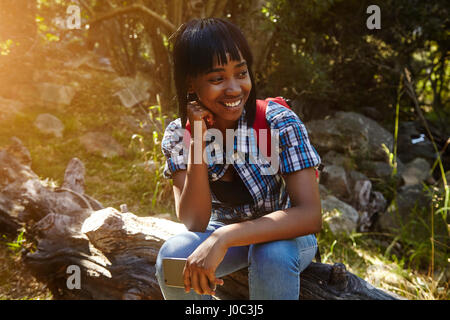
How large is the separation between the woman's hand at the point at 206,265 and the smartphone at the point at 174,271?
0.28 ft

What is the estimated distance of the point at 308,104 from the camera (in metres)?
5.98

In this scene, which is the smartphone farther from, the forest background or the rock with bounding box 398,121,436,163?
the rock with bounding box 398,121,436,163

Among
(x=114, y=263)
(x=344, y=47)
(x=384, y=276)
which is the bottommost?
(x=384, y=276)

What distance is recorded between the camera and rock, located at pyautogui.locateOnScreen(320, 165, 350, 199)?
4.54 metres

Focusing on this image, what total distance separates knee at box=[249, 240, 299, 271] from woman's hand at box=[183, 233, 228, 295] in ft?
0.48

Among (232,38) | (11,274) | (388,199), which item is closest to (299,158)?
(232,38)

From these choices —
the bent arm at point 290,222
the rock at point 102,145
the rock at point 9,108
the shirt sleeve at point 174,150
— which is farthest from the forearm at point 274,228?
the rock at point 9,108

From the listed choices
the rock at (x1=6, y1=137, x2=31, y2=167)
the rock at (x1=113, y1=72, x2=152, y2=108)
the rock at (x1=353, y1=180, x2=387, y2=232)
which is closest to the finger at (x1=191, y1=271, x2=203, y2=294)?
the rock at (x1=6, y1=137, x2=31, y2=167)

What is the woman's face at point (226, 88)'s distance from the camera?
66.2 inches

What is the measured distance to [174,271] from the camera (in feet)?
5.12

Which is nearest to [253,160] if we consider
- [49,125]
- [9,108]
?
[49,125]

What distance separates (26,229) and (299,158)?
7.99 feet

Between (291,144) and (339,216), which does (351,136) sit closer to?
(339,216)

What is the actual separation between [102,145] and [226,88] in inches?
141
